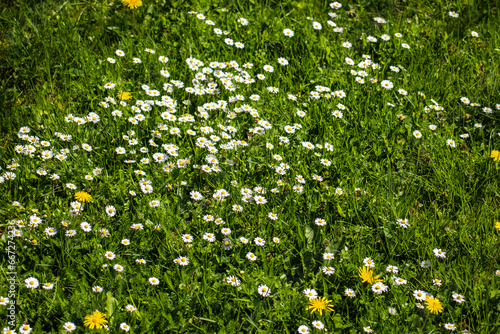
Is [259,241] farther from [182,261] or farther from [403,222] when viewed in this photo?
[403,222]

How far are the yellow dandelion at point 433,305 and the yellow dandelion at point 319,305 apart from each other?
18.4 inches

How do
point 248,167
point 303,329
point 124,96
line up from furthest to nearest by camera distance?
point 124,96
point 248,167
point 303,329

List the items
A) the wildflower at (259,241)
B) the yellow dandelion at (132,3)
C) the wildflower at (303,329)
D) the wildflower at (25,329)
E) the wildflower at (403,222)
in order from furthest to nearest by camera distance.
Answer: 1. the yellow dandelion at (132,3)
2. the wildflower at (403,222)
3. the wildflower at (259,241)
4. the wildflower at (303,329)
5. the wildflower at (25,329)

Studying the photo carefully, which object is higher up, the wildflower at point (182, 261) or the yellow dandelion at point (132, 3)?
the yellow dandelion at point (132, 3)

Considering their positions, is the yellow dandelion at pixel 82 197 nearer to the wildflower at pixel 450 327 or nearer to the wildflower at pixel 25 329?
the wildflower at pixel 25 329

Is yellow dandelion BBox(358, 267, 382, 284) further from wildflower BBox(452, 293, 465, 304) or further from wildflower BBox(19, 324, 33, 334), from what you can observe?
wildflower BBox(19, 324, 33, 334)

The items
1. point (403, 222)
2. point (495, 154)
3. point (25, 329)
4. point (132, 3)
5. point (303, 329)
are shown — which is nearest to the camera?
point (25, 329)

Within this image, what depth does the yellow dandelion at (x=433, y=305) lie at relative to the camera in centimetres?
243

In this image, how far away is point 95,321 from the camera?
2.27 metres

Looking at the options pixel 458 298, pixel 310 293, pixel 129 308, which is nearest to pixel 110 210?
pixel 129 308

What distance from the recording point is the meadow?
98.4 inches

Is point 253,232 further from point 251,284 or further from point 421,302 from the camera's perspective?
point 421,302

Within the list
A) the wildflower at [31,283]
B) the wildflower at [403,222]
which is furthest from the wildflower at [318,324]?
the wildflower at [31,283]

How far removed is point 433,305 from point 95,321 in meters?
1.58
